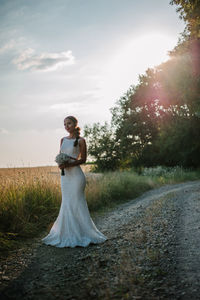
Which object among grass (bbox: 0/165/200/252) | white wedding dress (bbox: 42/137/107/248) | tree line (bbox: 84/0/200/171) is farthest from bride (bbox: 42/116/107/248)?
tree line (bbox: 84/0/200/171)

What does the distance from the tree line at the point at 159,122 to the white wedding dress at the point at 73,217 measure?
1157cm

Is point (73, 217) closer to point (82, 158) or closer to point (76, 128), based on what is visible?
point (82, 158)

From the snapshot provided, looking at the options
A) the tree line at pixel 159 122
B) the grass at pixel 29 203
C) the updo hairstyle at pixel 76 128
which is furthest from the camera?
the tree line at pixel 159 122

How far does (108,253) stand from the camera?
4.66 m

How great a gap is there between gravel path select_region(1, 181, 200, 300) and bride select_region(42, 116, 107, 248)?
0.82 ft

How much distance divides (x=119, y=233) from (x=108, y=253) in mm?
1513

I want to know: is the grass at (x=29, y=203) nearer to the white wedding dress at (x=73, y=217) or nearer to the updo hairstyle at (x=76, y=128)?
the white wedding dress at (x=73, y=217)

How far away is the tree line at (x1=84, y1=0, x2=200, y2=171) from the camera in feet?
54.4

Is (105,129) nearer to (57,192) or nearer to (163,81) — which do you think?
(163,81)

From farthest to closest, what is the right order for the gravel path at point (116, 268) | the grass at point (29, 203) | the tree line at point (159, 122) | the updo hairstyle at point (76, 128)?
the tree line at point (159, 122), the grass at point (29, 203), the updo hairstyle at point (76, 128), the gravel path at point (116, 268)

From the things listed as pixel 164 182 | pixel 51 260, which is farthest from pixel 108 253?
pixel 164 182

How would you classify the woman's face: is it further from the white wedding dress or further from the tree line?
the tree line

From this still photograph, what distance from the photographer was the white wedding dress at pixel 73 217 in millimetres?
5367

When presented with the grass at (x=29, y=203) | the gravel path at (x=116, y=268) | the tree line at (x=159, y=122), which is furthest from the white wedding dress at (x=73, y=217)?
the tree line at (x=159, y=122)
